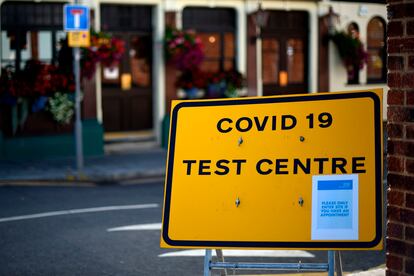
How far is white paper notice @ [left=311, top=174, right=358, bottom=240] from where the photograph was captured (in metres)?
4.58

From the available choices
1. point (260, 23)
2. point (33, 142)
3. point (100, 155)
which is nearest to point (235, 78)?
point (260, 23)

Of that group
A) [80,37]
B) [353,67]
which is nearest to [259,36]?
[353,67]

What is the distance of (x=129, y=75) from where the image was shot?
17.7m

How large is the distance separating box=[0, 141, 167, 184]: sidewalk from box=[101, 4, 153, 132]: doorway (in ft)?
3.48

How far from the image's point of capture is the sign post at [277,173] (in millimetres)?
4617

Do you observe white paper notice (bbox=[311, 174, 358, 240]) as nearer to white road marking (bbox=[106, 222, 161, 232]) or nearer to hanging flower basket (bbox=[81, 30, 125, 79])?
white road marking (bbox=[106, 222, 161, 232])

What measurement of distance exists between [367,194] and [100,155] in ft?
41.1

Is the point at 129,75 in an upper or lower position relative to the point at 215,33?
lower

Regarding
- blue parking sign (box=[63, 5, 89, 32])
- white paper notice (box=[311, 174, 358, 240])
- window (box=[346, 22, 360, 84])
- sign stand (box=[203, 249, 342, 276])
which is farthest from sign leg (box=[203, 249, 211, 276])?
window (box=[346, 22, 360, 84])

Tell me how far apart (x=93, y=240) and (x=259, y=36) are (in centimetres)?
1107

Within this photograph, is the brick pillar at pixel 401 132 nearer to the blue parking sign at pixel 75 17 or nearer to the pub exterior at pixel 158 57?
the blue parking sign at pixel 75 17

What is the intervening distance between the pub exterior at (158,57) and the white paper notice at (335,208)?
1173 centimetres

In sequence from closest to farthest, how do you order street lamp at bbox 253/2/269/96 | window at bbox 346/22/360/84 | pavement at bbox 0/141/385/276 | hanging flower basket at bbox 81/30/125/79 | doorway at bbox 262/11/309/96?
1. pavement at bbox 0/141/385/276
2. hanging flower basket at bbox 81/30/125/79
3. street lamp at bbox 253/2/269/96
4. doorway at bbox 262/11/309/96
5. window at bbox 346/22/360/84

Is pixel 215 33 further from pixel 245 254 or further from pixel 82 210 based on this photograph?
pixel 245 254
